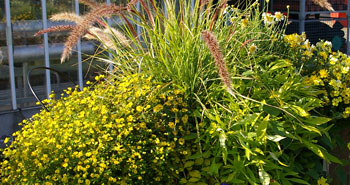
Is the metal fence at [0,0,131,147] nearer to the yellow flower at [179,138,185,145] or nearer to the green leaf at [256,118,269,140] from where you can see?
the yellow flower at [179,138,185,145]

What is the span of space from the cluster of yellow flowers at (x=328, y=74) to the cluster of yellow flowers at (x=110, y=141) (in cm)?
88

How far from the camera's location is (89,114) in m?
2.45

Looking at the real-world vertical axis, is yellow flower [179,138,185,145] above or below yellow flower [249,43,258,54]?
below

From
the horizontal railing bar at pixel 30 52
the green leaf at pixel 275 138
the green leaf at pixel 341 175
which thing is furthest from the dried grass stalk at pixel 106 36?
the horizontal railing bar at pixel 30 52

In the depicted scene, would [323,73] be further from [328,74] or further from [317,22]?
[317,22]

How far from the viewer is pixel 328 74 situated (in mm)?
2881

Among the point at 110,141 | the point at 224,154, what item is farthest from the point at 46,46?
the point at 224,154

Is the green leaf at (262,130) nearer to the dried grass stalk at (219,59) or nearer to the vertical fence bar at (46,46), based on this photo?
the dried grass stalk at (219,59)

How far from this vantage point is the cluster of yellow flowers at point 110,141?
89.0 inches

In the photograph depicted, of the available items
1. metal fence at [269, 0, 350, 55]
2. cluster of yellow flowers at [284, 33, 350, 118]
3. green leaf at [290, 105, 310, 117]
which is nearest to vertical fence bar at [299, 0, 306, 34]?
metal fence at [269, 0, 350, 55]

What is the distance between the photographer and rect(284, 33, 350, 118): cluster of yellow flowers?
2.78 meters

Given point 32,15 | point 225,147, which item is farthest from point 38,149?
point 32,15

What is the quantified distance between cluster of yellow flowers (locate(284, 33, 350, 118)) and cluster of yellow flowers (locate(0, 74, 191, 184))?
2.88 ft

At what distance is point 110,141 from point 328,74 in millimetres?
1373
